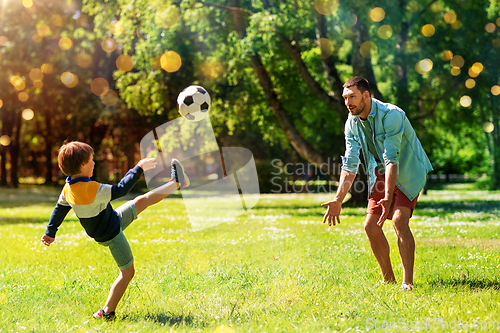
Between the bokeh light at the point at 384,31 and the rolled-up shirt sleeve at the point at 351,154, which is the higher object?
the bokeh light at the point at 384,31

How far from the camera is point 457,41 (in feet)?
61.9

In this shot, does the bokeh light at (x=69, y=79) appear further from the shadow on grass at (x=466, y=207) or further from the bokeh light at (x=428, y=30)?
the shadow on grass at (x=466, y=207)

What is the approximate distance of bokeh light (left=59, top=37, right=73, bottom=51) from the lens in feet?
111

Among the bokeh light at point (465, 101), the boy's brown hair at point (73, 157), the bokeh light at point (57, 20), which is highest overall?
the bokeh light at point (57, 20)

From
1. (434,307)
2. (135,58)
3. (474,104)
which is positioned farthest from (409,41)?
(434,307)

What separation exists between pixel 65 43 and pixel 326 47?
962 inches

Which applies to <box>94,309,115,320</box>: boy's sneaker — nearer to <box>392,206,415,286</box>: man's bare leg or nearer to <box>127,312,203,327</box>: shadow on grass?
<box>127,312,203,327</box>: shadow on grass

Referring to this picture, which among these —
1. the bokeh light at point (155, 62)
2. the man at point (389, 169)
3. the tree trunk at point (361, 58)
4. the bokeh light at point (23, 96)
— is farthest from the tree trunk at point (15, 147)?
the man at point (389, 169)

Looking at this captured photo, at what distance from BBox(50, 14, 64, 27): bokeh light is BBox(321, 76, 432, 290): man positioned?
31773mm

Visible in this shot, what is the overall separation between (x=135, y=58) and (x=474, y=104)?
594 inches

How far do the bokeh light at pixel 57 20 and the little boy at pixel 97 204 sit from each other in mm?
31603

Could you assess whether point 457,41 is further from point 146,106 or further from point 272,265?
point 272,265

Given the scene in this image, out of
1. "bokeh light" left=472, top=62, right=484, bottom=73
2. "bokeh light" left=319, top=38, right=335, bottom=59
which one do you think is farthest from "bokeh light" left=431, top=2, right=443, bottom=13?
"bokeh light" left=319, top=38, right=335, bottom=59

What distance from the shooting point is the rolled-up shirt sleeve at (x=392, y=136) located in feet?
15.1
